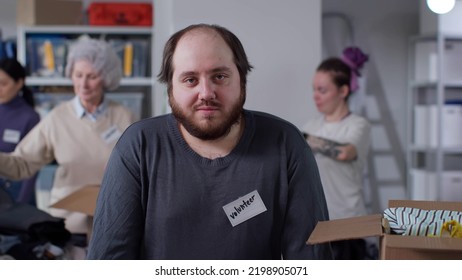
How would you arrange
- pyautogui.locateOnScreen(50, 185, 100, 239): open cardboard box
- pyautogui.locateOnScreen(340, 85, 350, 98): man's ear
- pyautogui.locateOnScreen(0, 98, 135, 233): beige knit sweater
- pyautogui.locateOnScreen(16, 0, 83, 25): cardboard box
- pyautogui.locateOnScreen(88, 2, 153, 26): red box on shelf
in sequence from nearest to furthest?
1. pyautogui.locateOnScreen(50, 185, 100, 239): open cardboard box
2. pyautogui.locateOnScreen(0, 98, 135, 233): beige knit sweater
3. pyautogui.locateOnScreen(340, 85, 350, 98): man's ear
4. pyautogui.locateOnScreen(16, 0, 83, 25): cardboard box
5. pyautogui.locateOnScreen(88, 2, 153, 26): red box on shelf

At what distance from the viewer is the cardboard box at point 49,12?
4.49 meters

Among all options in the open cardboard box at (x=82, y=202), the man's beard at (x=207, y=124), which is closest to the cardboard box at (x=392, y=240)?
the man's beard at (x=207, y=124)

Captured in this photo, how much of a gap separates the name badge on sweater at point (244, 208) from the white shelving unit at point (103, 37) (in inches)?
123

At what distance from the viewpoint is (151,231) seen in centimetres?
138

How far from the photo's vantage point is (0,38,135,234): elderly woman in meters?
2.48

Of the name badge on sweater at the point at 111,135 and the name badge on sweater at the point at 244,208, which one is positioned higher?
the name badge on sweater at the point at 111,135

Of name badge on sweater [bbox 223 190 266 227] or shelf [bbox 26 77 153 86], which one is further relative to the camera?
shelf [bbox 26 77 153 86]

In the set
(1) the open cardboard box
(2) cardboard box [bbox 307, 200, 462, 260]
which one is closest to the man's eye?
(2) cardboard box [bbox 307, 200, 462, 260]

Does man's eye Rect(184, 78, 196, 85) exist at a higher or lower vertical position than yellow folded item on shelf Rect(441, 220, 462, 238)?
higher

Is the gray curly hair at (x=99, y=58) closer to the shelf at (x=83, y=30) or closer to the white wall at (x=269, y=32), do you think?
the white wall at (x=269, y=32)

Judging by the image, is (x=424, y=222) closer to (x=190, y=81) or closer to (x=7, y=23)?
(x=190, y=81)

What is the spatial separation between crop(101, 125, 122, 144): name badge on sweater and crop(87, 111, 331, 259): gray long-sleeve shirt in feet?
3.75

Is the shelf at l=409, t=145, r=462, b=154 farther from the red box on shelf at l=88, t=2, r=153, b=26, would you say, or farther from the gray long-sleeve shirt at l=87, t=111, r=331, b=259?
the gray long-sleeve shirt at l=87, t=111, r=331, b=259

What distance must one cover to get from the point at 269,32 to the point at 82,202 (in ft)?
2.55
